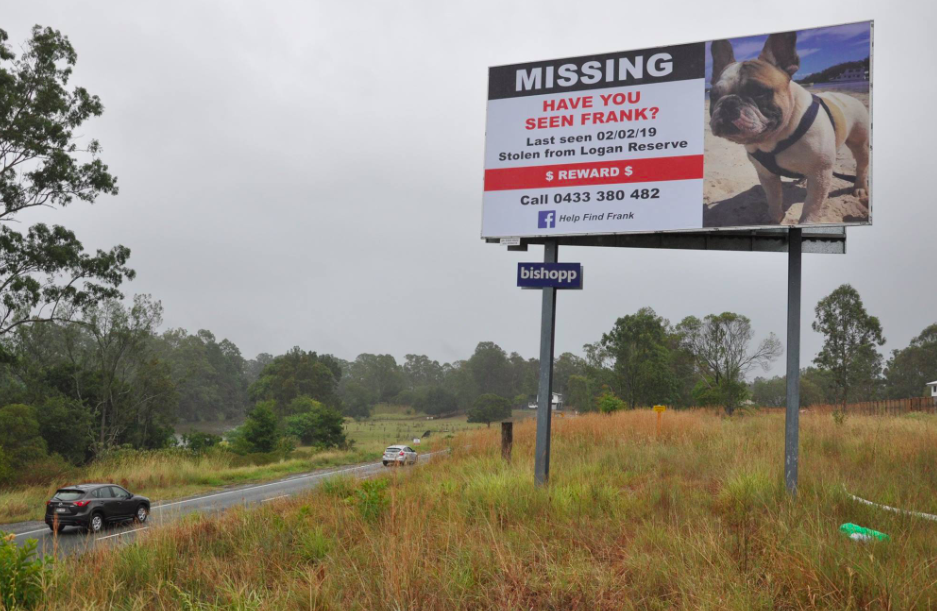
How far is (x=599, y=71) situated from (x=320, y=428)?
50527mm

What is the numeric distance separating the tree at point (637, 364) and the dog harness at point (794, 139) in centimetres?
3941

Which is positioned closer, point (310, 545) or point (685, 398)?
point (310, 545)

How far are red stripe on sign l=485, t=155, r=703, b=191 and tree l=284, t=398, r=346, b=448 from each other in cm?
4514

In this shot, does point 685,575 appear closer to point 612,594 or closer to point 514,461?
point 612,594

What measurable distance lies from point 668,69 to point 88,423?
4226 cm

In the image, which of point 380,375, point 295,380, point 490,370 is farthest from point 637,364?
point 380,375

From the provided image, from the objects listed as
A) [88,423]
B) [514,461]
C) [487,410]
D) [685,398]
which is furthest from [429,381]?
[514,461]

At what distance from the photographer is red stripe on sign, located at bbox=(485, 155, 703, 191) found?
33.4ft

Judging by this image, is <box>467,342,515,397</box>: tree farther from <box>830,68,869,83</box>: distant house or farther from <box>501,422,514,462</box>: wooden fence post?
<box>830,68,869,83</box>: distant house

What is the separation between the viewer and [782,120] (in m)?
9.65

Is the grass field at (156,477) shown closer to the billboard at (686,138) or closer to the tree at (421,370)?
the billboard at (686,138)

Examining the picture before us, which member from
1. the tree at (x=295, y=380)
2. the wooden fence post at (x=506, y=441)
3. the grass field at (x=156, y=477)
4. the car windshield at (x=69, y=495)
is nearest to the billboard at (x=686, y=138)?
the wooden fence post at (x=506, y=441)

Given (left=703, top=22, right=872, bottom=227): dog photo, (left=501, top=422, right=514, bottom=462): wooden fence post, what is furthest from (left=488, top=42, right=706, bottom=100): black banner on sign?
(left=501, top=422, right=514, bottom=462): wooden fence post

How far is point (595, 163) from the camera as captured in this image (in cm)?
1072
